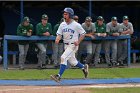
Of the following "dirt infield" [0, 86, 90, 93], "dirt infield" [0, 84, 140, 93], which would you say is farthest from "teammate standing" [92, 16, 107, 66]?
"dirt infield" [0, 86, 90, 93]

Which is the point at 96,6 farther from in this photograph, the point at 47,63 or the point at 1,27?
the point at 47,63

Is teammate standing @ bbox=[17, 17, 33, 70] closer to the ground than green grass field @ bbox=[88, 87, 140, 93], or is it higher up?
higher up

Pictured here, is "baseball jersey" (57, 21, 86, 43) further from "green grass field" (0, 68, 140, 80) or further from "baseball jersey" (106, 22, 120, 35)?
"baseball jersey" (106, 22, 120, 35)

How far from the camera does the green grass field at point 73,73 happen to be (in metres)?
13.8

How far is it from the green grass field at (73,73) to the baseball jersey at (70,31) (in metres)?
1.31

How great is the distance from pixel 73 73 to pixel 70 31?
2198mm

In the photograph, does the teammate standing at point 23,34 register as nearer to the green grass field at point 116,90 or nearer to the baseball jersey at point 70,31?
the baseball jersey at point 70,31

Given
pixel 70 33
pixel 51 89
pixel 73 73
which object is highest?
pixel 70 33

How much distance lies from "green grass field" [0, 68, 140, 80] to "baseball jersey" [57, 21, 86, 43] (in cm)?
131

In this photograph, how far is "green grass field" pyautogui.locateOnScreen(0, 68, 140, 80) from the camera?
13766 millimetres

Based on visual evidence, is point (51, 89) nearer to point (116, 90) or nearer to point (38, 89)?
point (38, 89)

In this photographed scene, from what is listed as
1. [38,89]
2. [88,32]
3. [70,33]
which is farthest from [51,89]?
[88,32]

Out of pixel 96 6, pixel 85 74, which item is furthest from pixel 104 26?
pixel 96 6

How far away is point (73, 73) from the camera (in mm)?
14578
